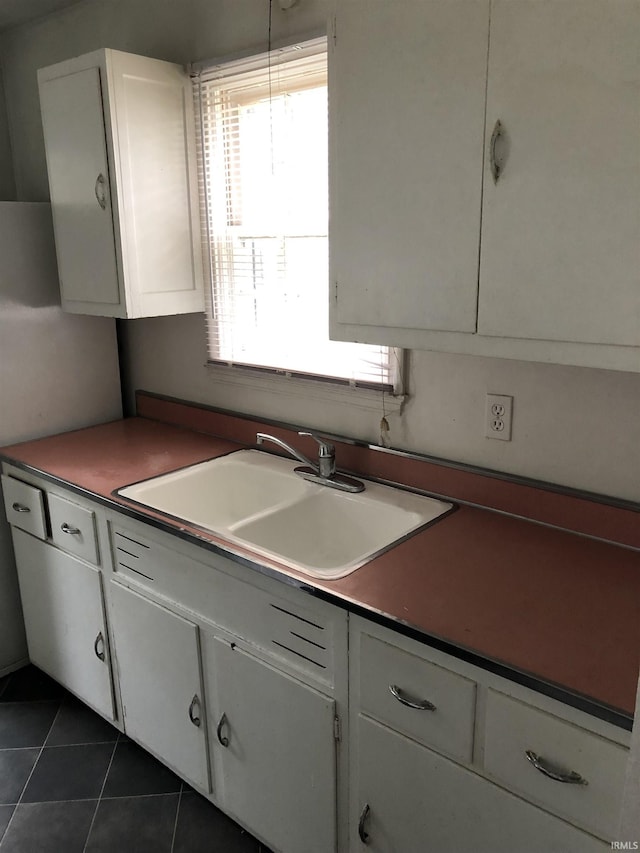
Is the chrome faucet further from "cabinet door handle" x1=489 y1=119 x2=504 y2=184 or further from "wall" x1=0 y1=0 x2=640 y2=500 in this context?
"cabinet door handle" x1=489 y1=119 x2=504 y2=184

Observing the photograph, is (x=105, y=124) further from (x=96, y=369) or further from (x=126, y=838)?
(x=126, y=838)

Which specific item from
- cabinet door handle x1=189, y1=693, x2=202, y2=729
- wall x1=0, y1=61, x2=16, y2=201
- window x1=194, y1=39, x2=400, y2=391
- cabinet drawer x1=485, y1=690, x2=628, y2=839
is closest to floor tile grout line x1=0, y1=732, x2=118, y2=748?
cabinet door handle x1=189, y1=693, x2=202, y2=729

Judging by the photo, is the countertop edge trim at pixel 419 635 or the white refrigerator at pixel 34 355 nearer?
the countertop edge trim at pixel 419 635

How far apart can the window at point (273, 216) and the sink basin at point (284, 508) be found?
1.10 feet

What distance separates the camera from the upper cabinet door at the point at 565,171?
1.17 meters

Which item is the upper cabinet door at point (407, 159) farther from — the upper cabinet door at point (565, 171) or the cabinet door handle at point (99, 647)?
the cabinet door handle at point (99, 647)

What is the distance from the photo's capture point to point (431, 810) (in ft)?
4.43

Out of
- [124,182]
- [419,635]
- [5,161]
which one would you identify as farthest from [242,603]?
[5,161]

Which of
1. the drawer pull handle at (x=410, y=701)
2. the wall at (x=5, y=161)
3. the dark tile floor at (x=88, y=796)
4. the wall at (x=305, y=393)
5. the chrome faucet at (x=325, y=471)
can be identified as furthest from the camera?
the wall at (x=5, y=161)

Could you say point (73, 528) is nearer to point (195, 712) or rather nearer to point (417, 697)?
point (195, 712)

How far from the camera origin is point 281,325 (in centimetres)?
227

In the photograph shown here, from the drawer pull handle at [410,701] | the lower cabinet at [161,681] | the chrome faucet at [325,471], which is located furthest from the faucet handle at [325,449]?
the drawer pull handle at [410,701]

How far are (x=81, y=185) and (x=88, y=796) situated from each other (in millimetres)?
1890

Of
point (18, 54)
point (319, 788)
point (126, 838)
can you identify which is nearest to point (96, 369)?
point (18, 54)
